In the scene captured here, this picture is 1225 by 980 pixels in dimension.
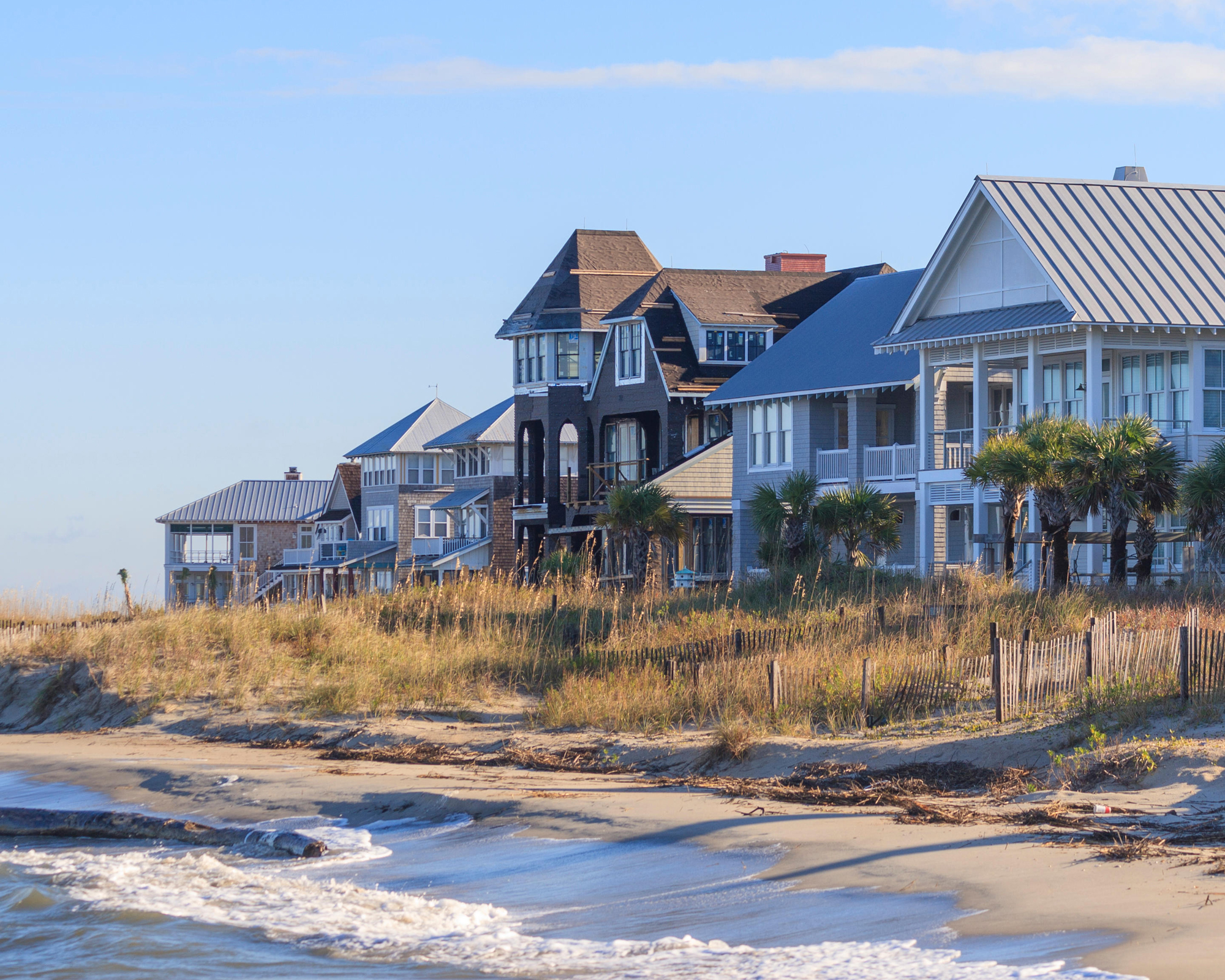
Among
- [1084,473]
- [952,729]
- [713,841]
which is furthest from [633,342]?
[713,841]

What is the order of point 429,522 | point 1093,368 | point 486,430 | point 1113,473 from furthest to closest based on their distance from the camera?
point 429,522
point 486,430
point 1093,368
point 1113,473

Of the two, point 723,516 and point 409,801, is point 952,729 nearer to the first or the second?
point 409,801

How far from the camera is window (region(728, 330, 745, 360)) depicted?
48062 millimetres

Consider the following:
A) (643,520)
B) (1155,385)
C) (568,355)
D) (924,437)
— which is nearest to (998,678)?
(1155,385)

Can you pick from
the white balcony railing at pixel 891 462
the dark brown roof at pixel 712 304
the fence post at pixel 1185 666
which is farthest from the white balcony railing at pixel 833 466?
the fence post at pixel 1185 666

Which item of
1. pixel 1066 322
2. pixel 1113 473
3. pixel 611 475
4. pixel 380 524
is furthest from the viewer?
pixel 380 524

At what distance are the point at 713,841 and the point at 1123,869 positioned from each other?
3.22 m

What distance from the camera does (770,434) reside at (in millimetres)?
42281

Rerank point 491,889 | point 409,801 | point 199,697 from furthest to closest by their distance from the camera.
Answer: point 199,697
point 409,801
point 491,889

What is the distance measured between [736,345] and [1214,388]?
18172 mm

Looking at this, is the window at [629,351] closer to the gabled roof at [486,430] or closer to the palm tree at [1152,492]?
the gabled roof at [486,430]

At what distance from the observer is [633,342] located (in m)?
48.8

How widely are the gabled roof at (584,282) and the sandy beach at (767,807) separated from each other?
32.3 metres

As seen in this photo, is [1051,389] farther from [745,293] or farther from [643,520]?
[745,293]
